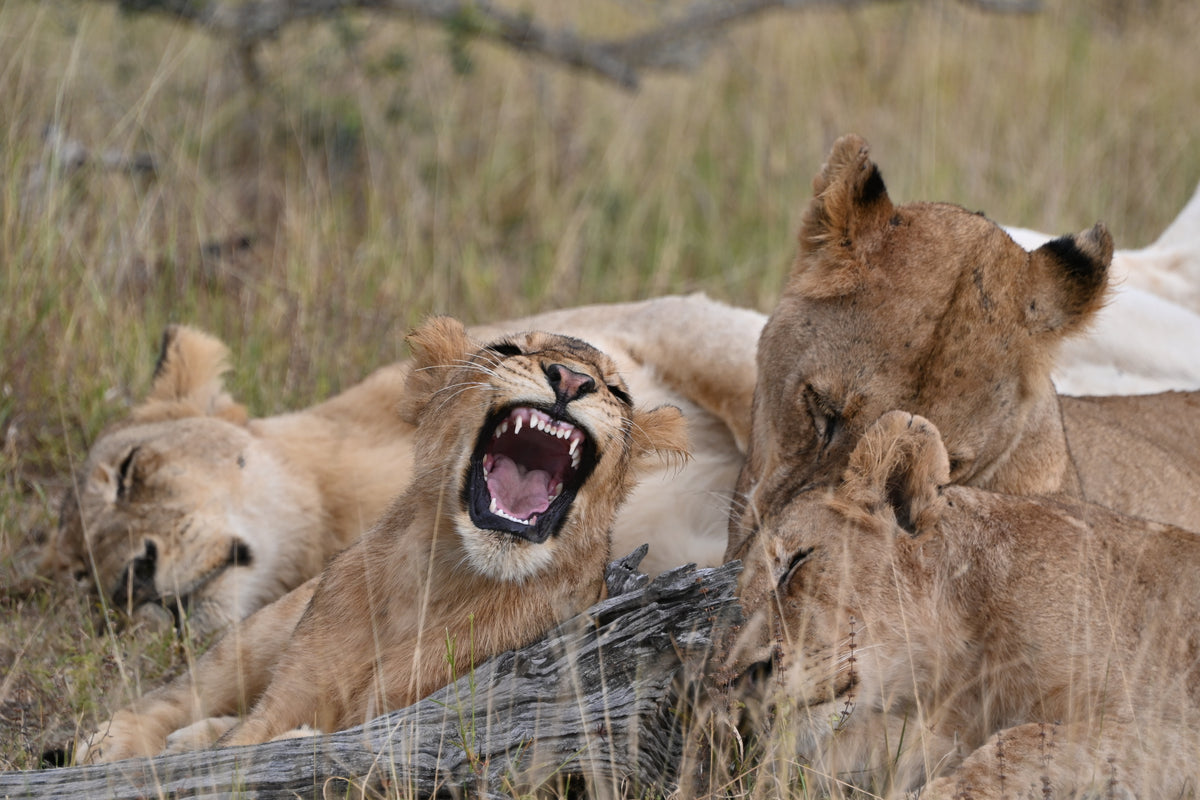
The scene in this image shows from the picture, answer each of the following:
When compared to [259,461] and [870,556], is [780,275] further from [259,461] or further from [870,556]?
[870,556]

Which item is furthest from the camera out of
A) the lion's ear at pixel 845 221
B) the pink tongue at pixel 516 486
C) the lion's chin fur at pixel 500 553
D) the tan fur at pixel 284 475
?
the tan fur at pixel 284 475

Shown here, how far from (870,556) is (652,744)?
2.04ft

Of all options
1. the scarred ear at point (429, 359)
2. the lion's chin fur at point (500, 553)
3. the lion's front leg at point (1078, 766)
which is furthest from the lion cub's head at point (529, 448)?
the lion's front leg at point (1078, 766)

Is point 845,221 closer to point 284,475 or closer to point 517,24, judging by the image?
point 284,475

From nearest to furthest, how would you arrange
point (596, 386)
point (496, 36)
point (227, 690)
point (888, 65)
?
point (596, 386) → point (227, 690) → point (496, 36) → point (888, 65)

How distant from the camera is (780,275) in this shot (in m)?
7.62

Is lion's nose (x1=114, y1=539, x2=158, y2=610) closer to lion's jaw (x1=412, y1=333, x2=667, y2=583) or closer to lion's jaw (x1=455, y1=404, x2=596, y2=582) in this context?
lion's jaw (x1=412, y1=333, x2=667, y2=583)

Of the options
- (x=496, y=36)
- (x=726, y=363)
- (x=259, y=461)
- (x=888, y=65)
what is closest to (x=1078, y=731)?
(x=726, y=363)

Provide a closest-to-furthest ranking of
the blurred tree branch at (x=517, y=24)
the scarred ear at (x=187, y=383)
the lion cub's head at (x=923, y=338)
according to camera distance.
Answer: the lion cub's head at (x=923, y=338)
the scarred ear at (x=187, y=383)
the blurred tree branch at (x=517, y=24)

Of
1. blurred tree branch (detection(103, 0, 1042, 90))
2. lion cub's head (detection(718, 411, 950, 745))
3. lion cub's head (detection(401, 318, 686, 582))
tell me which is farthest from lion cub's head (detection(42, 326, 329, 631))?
blurred tree branch (detection(103, 0, 1042, 90))

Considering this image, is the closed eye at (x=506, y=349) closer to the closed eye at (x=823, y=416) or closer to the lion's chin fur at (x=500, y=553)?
the lion's chin fur at (x=500, y=553)

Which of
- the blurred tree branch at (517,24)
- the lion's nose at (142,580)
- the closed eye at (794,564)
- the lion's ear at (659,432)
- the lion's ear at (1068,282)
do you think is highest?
the blurred tree branch at (517,24)

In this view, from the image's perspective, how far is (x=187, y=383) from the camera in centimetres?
495

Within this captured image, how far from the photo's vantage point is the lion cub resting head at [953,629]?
9.42 feet
